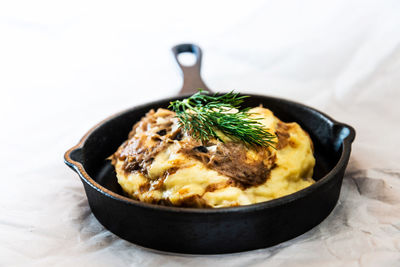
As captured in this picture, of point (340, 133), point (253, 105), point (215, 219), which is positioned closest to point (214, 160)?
point (215, 219)

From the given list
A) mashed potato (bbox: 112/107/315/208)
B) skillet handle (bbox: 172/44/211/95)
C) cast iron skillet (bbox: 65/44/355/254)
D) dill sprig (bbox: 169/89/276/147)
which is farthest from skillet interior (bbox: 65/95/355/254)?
skillet handle (bbox: 172/44/211/95)

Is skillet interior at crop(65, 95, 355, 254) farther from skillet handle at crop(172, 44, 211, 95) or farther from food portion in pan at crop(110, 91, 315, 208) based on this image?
skillet handle at crop(172, 44, 211, 95)

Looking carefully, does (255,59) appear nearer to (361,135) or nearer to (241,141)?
(361,135)

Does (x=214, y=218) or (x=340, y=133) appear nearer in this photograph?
(x=214, y=218)

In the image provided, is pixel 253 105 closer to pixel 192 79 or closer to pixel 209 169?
pixel 192 79

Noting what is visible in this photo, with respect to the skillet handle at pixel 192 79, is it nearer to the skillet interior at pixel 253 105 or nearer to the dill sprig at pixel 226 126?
the skillet interior at pixel 253 105

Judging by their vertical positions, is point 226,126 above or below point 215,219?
above

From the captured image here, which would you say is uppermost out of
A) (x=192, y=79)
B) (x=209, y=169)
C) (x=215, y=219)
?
(x=192, y=79)
